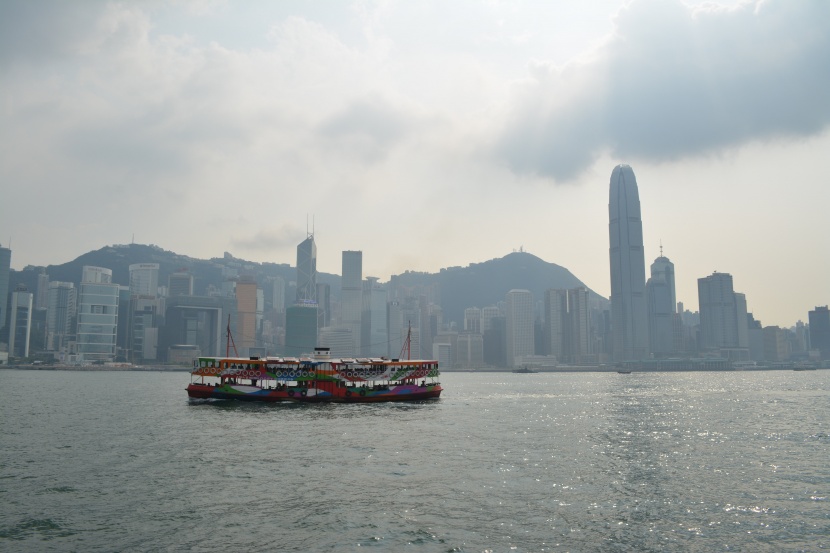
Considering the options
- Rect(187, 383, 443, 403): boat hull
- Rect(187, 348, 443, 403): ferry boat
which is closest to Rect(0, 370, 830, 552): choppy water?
Rect(187, 383, 443, 403): boat hull

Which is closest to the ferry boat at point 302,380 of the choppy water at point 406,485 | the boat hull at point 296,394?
the boat hull at point 296,394

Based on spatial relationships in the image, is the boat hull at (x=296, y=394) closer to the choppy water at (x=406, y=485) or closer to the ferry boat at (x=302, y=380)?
the ferry boat at (x=302, y=380)

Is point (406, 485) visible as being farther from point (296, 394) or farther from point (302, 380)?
point (302, 380)

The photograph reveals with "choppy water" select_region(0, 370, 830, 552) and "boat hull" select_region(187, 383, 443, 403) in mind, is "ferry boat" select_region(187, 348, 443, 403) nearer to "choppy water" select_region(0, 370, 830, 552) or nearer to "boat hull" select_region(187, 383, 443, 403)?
"boat hull" select_region(187, 383, 443, 403)

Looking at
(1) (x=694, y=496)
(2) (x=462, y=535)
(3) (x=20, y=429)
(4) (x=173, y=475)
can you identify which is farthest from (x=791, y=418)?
(3) (x=20, y=429)

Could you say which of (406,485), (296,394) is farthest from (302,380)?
(406,485)

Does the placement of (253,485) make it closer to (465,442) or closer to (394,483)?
(394,483)
